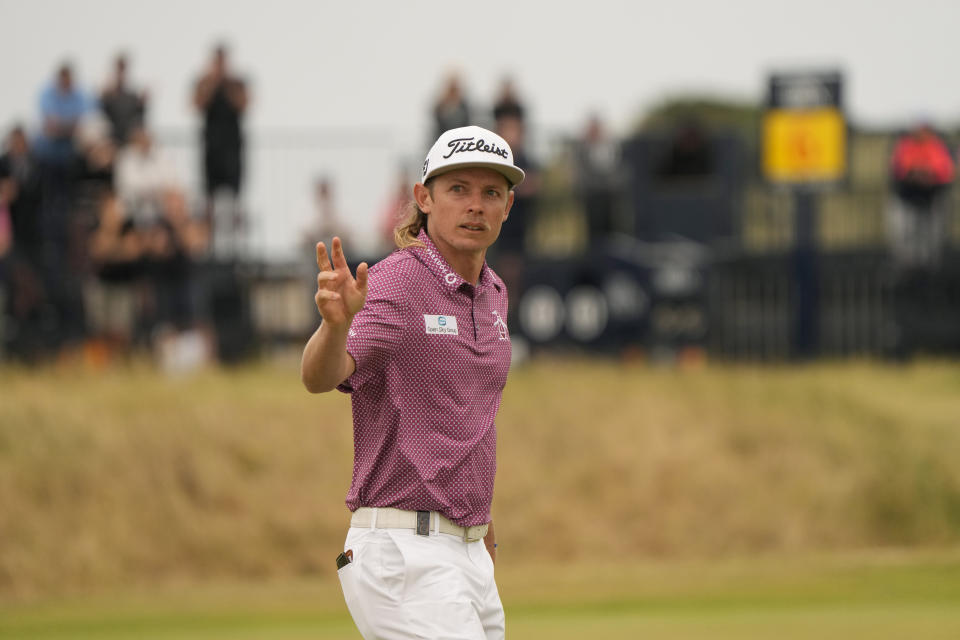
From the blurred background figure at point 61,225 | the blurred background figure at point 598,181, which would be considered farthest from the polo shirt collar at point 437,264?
the blurred background figure at point 598,181

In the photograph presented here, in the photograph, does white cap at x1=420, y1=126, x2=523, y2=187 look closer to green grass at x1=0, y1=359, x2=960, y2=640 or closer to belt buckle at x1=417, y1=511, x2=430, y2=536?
belt buckle at x1=417, y1=511, x2=430, y2=536

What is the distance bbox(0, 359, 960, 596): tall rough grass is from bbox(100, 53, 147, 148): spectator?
2.33 metres

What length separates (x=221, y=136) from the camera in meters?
16.5

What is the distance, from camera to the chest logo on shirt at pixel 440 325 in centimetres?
512

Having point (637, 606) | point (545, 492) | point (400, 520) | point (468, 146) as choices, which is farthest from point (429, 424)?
point (545, 492)

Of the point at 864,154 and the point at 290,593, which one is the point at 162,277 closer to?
the point at 290,593

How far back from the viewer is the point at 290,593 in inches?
567

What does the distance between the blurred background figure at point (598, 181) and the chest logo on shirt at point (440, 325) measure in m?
13.6

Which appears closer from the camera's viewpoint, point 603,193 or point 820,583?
point 820,583

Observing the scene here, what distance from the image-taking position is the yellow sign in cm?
1866

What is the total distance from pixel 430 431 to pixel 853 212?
16.9 metres

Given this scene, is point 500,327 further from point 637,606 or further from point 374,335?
point 637,606

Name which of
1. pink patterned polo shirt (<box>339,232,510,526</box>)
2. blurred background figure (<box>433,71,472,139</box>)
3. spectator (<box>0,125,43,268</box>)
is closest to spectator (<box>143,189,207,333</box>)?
spectator (<box>0,125,43,268</box>)

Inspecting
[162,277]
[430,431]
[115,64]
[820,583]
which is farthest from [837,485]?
[430,431]
